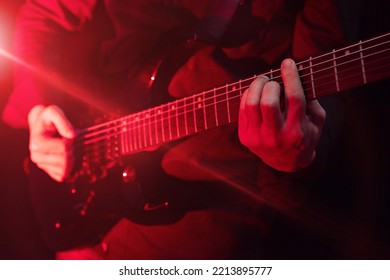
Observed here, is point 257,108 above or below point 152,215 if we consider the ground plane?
above

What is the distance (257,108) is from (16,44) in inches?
34.2

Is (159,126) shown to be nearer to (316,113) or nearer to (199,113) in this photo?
(199,113)

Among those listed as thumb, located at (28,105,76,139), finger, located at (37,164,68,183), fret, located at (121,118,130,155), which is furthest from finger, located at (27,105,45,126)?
fret, located at (121,118,130,155)

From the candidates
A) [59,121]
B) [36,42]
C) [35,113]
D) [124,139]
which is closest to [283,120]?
[124,139]

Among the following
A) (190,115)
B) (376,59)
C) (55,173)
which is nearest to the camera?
(376,59)

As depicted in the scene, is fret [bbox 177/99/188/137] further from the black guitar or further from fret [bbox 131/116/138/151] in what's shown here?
fret [bbox 131/116/138/151]

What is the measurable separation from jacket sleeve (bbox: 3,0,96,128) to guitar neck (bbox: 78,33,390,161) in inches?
11.2

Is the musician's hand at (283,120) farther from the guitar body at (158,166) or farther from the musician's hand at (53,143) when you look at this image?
the musician's hand at (53,143)

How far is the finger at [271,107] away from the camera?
58 cm

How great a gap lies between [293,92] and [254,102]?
0.06 metres

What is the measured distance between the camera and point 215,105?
0.69m

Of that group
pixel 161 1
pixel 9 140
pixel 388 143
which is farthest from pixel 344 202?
pixel 9 140

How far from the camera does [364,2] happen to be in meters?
0.77
